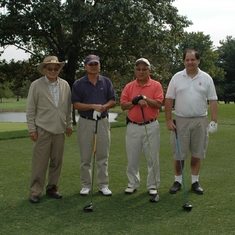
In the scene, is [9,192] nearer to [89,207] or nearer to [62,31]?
[89,207]

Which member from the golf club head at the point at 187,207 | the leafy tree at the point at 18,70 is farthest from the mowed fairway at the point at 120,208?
the leafy tree at the point at 18,70

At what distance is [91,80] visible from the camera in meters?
4.42

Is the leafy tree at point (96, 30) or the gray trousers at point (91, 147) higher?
the leafy tree at point (96, 30)

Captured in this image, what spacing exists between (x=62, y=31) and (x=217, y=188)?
41.5ft

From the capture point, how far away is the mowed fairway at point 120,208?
3.37 m

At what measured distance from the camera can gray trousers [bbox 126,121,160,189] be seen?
4449mm

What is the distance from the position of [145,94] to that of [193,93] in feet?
1.86

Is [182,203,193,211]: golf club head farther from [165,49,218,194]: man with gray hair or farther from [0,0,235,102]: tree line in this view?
[0,0,235,102]: tree line

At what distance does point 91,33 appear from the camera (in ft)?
50.5

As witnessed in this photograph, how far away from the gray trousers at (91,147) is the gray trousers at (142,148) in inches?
11.6

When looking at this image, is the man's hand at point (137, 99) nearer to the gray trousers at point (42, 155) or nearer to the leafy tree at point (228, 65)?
the gray trousers at point (42, 155)

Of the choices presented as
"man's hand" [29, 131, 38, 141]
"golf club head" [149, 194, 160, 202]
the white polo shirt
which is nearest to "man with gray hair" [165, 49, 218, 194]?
the white polo shirt

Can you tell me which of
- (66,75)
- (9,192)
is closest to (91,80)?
(9,192)

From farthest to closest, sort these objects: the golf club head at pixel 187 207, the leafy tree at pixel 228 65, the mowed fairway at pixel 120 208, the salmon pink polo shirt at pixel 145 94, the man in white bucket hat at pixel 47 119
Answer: the leafy tree at pixel 228 65 → the salmon pink polo shirt at pixel 145 94 → the man in white bucket hat at pixel 47 119 → the golf club head at pixel 187 207 → the mowed fairway at pixel 120 208
